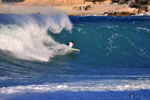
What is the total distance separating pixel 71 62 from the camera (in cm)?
2020

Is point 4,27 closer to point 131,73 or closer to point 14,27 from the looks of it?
point 14,27

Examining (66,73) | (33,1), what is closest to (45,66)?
(66,73)

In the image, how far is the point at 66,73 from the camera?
1736cm

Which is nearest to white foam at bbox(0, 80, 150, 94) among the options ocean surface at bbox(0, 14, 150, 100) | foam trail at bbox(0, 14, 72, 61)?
ocean surface at bbox(0, 14, 150, 100)

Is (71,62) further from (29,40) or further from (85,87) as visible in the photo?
(85,87)

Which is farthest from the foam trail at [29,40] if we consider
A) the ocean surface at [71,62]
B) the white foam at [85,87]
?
the white foam at [85,87]

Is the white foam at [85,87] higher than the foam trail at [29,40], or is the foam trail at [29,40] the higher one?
the white foam at [85,87]

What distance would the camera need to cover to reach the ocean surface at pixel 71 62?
13.5 metres

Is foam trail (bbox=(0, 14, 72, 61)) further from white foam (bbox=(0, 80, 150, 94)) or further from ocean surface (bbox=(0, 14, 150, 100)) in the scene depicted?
white foam (bbox=(0, 80, 150, 94))

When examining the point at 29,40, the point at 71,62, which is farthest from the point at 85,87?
the point at 29,40

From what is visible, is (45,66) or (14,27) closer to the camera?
(45,66)

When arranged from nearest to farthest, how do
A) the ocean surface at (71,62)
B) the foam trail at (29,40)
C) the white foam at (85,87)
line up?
1. the ocean surface at (71,62)
2. the white foam at (85,87)
3. the foam trail at (29,40)

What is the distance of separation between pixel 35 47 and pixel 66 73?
404cm

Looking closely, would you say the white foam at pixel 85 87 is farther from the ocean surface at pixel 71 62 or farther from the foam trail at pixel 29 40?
the foam trail at pixel 29 40
